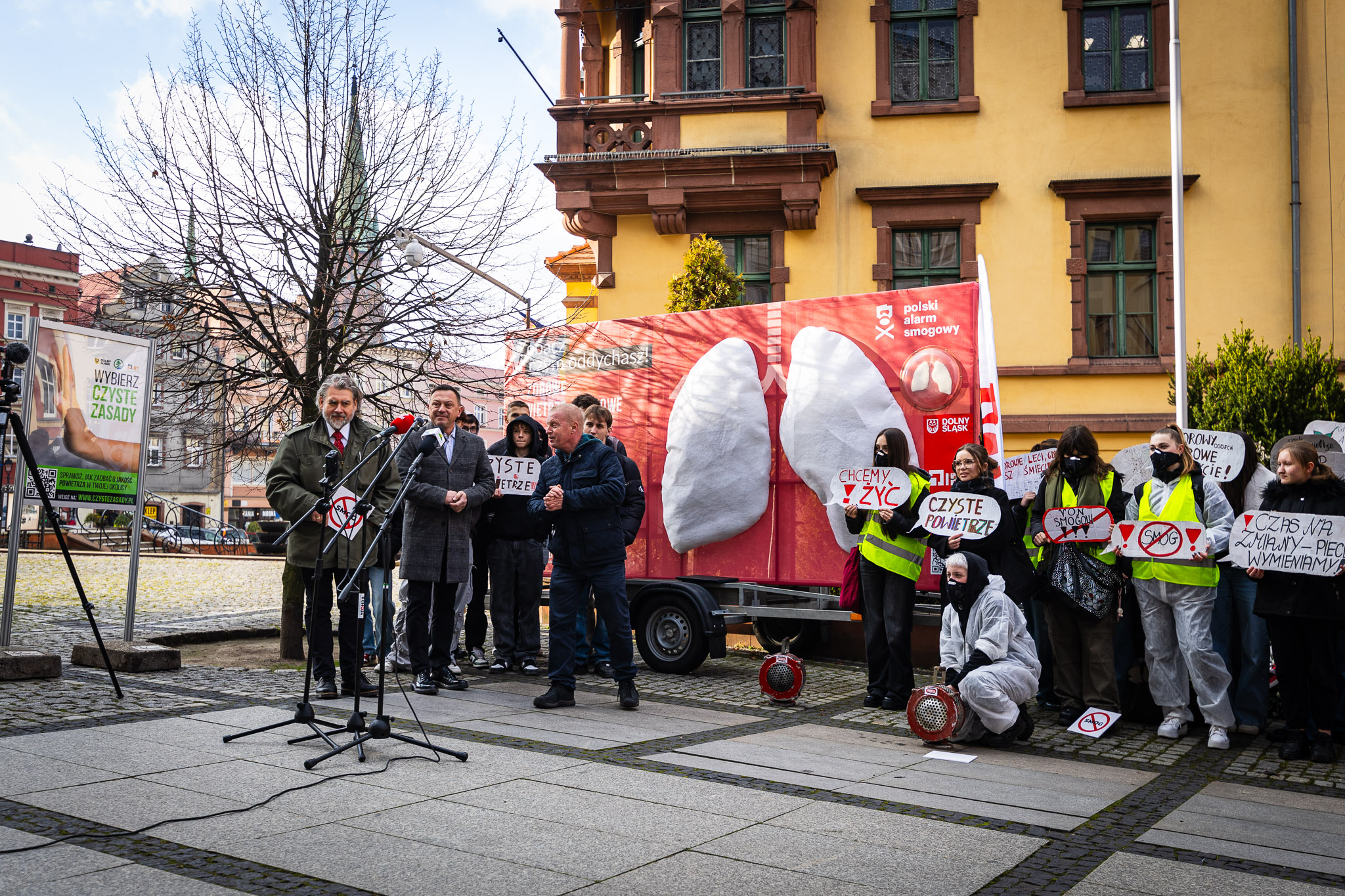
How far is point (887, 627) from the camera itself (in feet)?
27.6

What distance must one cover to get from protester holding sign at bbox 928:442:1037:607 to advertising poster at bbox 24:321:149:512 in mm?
6766

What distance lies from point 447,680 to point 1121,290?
1191 centimetres

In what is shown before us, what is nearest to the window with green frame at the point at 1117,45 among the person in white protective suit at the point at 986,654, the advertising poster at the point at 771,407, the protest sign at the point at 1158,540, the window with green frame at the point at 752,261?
the window with green frame at the point at 752,261

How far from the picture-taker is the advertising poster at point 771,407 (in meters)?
9.50

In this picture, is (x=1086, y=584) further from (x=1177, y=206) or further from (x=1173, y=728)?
(x=1177, y=206)

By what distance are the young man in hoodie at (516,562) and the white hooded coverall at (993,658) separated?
3522mm

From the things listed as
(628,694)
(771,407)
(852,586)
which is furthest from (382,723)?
(771,407)

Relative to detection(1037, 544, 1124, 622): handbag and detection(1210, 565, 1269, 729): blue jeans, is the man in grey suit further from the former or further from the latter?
detection(1210, 565, 1269, 729): blue jeans

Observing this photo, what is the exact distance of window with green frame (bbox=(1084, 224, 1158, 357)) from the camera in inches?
645

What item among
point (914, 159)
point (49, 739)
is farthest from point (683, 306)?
point (49, 739)

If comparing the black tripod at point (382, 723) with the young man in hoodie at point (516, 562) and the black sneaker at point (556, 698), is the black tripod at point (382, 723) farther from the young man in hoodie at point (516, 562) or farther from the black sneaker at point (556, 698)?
the young man in hoodie at point (516, 562)

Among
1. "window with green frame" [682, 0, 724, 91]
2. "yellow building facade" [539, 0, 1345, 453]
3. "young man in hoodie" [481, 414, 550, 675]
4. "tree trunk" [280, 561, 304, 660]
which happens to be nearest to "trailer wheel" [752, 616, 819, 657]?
"young man in hoodie" [481, 414, 550, 675]

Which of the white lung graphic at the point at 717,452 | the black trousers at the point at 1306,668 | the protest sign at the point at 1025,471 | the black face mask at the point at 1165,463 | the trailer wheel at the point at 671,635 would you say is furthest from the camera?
the white lung graphic at the point at 717,452

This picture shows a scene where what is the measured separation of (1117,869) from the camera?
4438mm
